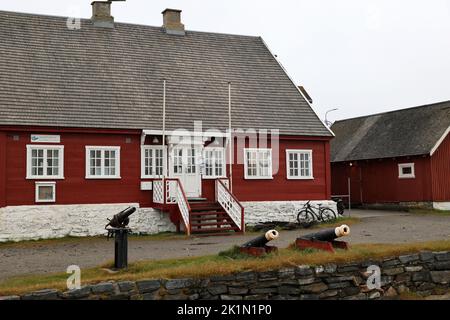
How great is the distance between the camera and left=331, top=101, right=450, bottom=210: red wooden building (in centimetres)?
2809

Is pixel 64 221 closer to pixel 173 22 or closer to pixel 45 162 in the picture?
pixel 45 162

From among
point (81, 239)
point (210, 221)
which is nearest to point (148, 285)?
point (81, 239)

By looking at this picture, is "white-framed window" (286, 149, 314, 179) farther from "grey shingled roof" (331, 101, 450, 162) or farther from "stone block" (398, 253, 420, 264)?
"stone block" (398, 253, 420, 264)

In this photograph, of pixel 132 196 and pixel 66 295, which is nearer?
pixel 66 295

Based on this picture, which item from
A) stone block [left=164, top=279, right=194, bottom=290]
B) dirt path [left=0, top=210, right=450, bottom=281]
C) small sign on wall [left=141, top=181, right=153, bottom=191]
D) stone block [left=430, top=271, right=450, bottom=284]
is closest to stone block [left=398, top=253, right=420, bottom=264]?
stone block [left=430, top=271, right=450, bottom=284]

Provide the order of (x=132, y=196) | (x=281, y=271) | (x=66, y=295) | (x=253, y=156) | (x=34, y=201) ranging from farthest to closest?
(x=253, y=156) < (x=132, y=196) < (x=34, y=201) < (x=281, y=271) < (x=66, y=295)

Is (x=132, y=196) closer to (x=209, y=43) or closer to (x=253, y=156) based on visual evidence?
(x=253, y=156)

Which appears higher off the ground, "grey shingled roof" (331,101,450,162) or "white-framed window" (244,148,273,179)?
"grey shingled roof" (331,101,450,162)

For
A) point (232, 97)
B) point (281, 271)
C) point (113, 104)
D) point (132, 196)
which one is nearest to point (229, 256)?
point (281, 271)

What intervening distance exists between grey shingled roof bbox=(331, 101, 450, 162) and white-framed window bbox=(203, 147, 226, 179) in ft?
34.6

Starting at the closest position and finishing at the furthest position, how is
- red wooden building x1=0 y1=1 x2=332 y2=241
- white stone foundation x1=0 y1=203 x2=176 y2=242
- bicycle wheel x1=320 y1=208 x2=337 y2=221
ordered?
white stone foundation x1=0 y1=203 x2=176 y2=242 → red wooden building x1=0 y1=1 x2=332 y2=241 → bicycle wheel x1=320 y1=208 x2=337 y2=221

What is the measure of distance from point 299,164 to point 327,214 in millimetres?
2377
